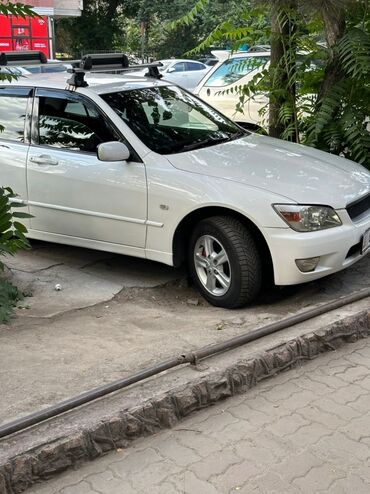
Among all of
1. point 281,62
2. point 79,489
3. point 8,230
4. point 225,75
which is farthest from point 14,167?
point 225,75

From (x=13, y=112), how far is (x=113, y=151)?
1.51 metres

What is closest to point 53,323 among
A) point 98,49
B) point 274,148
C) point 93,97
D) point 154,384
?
point 154,384

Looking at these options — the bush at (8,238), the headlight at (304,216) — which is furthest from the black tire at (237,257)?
the bush at (8,238)

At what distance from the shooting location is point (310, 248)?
438 centimetres

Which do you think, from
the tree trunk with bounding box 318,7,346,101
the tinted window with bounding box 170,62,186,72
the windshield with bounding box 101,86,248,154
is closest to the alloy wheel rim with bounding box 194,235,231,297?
the windshield with bounding box 101,86,248,154

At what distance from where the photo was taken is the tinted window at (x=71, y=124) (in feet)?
17.5

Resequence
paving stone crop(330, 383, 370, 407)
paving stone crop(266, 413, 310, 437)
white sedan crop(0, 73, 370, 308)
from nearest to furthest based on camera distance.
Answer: paving stone crop(266, 413, 310, 437) < paving stone crop(330, 383, 370, 407) < white sedan crop(0, 73, 370, 308)

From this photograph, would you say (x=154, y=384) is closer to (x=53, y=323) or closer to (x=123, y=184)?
(x=53, y=323)

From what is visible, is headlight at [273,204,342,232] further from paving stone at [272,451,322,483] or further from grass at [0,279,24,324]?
grass at [0,279,24,324]

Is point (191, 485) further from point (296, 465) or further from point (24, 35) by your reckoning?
point (24, 35)

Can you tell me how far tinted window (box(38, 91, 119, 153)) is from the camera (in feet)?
17.5

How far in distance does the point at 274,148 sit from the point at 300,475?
10.3 ft

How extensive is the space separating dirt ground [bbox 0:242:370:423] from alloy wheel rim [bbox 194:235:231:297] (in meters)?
0.18

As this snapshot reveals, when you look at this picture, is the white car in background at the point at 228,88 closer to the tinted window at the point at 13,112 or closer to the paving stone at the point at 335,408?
the tinted window at the point at 13,112
